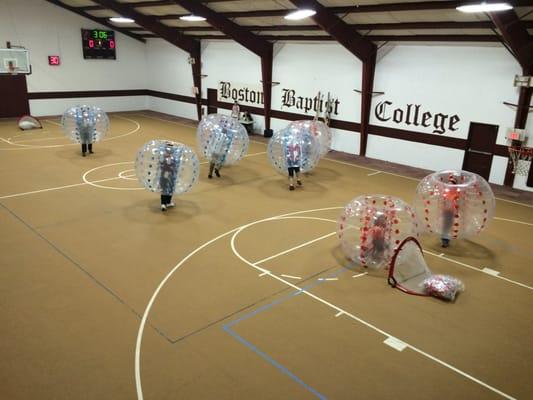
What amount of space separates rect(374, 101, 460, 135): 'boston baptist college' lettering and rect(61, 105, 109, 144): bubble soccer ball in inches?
312

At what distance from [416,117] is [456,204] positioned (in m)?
6.28

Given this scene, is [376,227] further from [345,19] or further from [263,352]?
[345,19]

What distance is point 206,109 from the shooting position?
750 inches

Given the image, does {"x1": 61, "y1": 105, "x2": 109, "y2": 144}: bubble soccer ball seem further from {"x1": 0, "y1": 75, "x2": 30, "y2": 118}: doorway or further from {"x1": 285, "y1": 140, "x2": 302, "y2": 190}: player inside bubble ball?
{"x1": 0, "y1": 75, "x2": 30, "y2": 118}: doorway

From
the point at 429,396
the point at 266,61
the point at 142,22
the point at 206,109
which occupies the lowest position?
the point at 429,396

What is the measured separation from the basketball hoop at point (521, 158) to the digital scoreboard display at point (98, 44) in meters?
17.2

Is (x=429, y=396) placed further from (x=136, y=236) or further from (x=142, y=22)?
(x=142, y=22)

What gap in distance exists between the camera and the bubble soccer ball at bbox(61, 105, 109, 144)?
1157 cm

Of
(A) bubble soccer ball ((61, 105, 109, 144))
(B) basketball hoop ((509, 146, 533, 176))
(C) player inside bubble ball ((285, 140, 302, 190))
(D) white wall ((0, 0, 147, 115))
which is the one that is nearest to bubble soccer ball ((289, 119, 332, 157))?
(C) player inside bubble ball ((285, 140, 302, 190))

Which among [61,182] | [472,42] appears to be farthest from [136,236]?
[472,42]

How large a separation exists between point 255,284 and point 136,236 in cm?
250

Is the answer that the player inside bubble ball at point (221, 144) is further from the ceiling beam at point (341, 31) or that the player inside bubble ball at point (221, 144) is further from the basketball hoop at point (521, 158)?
the basketball hoop at point (521, 158)

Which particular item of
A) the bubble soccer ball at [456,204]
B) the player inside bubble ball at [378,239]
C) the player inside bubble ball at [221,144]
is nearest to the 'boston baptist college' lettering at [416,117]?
the bubble soccer ball at [456,204]

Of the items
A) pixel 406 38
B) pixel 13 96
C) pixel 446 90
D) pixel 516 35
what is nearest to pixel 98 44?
pixel 13 96
